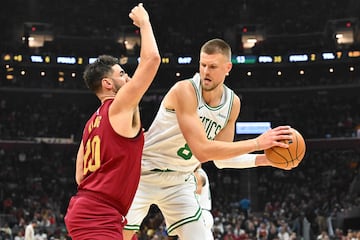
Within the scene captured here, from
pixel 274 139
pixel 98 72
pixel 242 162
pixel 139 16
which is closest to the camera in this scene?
pixel 139 16

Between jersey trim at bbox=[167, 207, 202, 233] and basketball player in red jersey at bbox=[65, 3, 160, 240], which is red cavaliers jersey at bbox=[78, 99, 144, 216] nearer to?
basketball player in red jersey at bbox=[65, 3, 160, 240]

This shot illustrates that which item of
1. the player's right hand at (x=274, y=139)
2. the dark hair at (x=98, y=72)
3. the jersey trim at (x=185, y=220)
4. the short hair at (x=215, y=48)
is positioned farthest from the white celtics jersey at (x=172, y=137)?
the dark hair at (x=98, y=72)

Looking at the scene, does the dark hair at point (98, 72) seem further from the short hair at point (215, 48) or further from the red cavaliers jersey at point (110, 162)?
the short hair at point (215, 48)

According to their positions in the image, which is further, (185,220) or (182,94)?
(185,220)

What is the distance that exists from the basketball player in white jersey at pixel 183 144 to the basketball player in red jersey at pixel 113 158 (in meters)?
1.28

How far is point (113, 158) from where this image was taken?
14.1 feet

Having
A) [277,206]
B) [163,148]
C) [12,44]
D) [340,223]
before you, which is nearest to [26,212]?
[277,206]

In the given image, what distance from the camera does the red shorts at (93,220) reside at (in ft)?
13.9

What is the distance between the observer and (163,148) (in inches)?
237

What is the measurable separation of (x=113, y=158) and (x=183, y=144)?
175 cm

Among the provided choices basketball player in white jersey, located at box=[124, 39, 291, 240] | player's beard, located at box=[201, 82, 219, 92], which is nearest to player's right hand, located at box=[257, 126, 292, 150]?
basketball player in white jersey, located at box=[124, 39, 291, 240]

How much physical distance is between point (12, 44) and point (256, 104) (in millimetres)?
14224

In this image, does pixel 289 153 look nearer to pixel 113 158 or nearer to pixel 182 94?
pixel 182 94

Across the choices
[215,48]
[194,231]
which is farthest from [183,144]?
[215,48]
